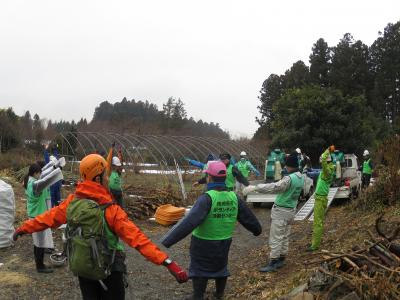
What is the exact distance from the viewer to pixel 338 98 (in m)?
24.4

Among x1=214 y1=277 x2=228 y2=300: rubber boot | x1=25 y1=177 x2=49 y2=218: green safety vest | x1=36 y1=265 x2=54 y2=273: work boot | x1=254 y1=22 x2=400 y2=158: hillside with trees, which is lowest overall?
x1=36 y1=265 x2=54 y2=273: work boot

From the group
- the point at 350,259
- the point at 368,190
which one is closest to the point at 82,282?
the point at 350,259

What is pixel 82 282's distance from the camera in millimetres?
3711

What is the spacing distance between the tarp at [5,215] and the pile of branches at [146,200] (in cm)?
369

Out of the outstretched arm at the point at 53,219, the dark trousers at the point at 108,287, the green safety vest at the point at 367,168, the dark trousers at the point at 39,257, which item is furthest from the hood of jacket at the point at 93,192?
the green safety vest at the point at 367,168

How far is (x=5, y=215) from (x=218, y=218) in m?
5.13

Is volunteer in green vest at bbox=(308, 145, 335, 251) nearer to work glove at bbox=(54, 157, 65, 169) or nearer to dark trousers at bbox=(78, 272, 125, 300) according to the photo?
work glove at bbox=(54, 157, 65, 169)

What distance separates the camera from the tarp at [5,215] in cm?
832

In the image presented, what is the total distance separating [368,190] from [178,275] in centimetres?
816

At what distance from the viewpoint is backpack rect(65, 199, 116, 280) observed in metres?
3.47

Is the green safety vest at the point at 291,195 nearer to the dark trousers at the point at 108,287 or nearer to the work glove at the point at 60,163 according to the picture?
the work glove at the point at 60,163

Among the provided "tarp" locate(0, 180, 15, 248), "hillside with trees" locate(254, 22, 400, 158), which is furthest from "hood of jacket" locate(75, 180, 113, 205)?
"hillside with trees" locate(254, 22, 400, 158)

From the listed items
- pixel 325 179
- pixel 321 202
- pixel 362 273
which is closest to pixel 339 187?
pixel 325 179

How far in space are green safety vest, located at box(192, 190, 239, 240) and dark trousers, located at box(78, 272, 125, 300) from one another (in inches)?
54.9
